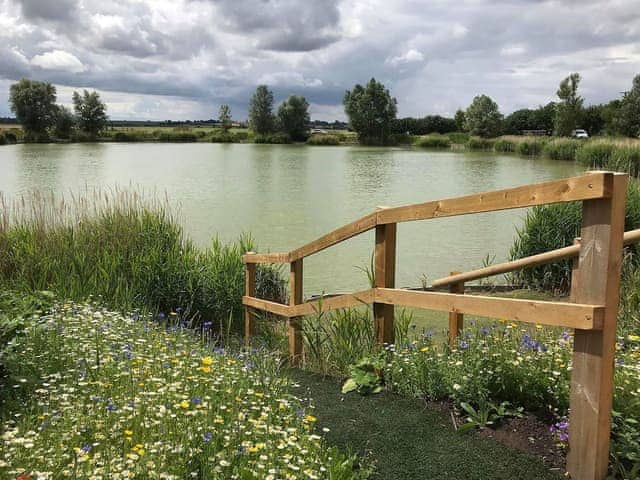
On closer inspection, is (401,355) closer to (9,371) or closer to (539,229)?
(9,371)

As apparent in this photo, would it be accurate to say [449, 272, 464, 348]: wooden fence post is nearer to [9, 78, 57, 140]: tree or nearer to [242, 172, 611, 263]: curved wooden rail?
[242, 172, 611, 263]: curved wooden rail

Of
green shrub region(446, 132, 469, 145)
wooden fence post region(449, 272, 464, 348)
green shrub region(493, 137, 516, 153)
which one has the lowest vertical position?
wooden fence post region(449, 272, 464, 348)

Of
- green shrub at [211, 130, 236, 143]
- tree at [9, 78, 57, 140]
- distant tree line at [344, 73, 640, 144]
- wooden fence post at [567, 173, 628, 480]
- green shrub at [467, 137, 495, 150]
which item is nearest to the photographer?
wooden fence post at [567, 173, 628, 480]

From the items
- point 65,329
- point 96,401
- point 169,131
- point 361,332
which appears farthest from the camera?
point 169,131

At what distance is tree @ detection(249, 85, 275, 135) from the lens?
8800 cm

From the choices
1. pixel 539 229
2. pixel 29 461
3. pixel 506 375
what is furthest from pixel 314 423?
pixel 539 229

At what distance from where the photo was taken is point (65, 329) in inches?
177

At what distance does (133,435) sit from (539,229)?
8.02m

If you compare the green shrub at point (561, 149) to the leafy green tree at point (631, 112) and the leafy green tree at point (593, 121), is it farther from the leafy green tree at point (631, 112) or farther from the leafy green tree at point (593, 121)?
the leafy green tree at point (593, 121)

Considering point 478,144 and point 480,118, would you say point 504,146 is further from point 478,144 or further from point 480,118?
point 480,118

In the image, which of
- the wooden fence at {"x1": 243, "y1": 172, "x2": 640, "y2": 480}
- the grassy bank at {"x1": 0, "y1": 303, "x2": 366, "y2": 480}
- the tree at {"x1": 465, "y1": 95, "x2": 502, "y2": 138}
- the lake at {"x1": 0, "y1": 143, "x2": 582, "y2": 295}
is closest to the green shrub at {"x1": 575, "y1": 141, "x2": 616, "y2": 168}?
the lake at {"x1": 0, "y1": 143, "x2": 582, "y2": 295}

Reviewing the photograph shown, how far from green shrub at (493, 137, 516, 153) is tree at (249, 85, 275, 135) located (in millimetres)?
40066

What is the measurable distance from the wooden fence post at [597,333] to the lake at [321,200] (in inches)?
275

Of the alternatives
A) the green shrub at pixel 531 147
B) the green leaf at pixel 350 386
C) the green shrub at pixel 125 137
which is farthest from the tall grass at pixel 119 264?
the green shrub at pixel 125 137
